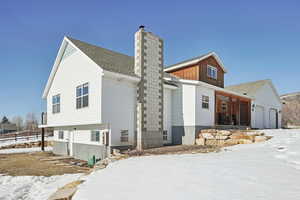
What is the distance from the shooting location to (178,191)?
398 cm

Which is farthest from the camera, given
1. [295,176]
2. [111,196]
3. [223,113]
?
[223,113]

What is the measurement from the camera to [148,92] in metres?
13.1

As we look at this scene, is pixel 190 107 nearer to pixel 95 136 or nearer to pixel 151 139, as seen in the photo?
pixel 151 139

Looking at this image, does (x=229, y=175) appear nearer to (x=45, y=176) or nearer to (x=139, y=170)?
(x=139, y=170)

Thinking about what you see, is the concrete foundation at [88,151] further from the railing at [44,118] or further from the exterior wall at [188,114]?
the railing at [44,118]

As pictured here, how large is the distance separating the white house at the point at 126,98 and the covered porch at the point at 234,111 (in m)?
1.64

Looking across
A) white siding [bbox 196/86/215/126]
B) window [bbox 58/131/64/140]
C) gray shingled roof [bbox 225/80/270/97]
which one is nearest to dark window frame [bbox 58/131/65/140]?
window [bbox 58/131/64/140]

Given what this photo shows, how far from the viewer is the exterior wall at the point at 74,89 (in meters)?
12.1

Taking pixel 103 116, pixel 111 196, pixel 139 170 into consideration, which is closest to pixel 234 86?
pixel 103 116

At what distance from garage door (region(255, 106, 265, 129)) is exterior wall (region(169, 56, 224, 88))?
21.6ft

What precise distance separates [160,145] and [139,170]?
7364mm

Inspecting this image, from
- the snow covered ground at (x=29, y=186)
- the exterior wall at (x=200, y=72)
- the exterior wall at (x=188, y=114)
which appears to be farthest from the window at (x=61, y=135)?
the exterior wall at (x=200, y=72)

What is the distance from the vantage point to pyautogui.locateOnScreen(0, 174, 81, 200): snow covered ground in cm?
687

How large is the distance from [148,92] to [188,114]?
11.4 feet
